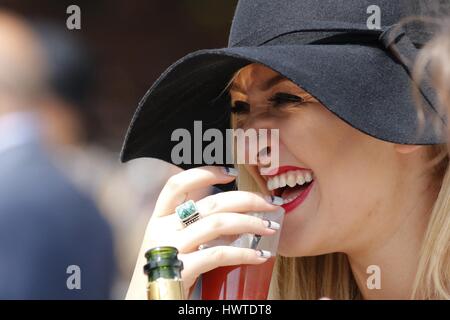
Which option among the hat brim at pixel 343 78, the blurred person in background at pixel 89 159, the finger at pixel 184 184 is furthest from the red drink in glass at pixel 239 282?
the blurred person in background at pixel 89 159

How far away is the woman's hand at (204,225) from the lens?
1.61m

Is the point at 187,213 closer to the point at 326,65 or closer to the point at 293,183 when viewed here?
the point at 293,183

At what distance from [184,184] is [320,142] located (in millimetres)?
285

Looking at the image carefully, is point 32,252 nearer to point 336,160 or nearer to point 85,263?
point 85,263

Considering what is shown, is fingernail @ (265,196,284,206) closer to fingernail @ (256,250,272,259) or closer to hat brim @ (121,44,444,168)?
fingernail @ (256,250,272,259)

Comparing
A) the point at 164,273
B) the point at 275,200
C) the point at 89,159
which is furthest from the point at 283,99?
the point at 89,159

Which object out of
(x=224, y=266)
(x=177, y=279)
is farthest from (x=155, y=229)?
(x=177, y=279)

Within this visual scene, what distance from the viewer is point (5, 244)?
263 cm

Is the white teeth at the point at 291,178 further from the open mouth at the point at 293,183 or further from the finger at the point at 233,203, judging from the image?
the finger at the point at 233,203

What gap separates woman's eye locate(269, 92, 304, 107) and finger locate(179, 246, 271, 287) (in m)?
0.34

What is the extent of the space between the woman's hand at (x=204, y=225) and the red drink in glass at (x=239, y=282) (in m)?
0.03

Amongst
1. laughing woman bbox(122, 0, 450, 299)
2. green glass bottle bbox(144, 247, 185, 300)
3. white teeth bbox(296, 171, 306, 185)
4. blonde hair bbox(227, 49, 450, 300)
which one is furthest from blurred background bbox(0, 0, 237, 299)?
green glass bottle bbox(144, 247, 185, 300)

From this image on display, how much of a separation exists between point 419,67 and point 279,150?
0.33 m

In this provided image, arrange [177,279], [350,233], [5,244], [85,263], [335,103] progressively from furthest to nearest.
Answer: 1. [85,263]
2. [5,244]
3. [350,233]
4. [335,103]
5. [177,279]
